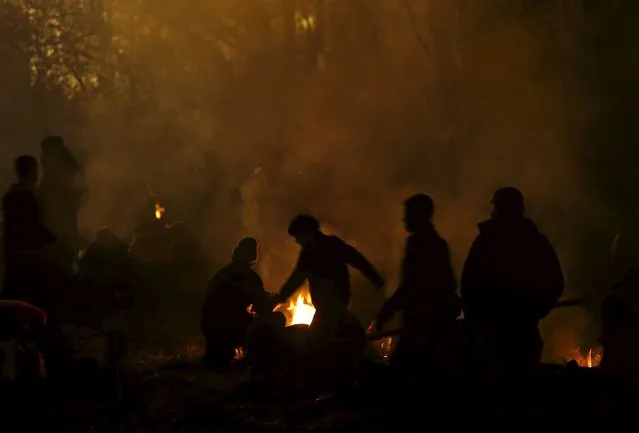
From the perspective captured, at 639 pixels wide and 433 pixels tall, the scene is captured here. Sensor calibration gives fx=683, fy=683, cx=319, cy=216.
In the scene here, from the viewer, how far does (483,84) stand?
16344 millimetres

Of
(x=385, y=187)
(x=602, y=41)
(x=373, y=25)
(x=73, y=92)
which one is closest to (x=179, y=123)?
(x=73, y=92)

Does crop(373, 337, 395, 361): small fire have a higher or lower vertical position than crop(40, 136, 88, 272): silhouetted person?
lower

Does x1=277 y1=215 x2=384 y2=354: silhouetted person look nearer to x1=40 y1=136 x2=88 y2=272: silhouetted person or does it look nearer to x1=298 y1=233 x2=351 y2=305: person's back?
x1=298 y1=233 x2=351 y2=305: person's back

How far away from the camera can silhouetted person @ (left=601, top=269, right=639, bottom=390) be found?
5.76 m

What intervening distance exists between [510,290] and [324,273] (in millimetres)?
2556

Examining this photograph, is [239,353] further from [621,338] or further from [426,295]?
[621,338]

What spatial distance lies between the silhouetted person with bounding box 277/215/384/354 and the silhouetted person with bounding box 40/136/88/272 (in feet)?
10.7

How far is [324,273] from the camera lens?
712 cm

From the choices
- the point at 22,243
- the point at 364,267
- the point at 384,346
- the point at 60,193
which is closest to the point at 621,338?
the point at 364,267

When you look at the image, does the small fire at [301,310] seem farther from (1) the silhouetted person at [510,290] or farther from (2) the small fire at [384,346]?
(1) the silhouetted person at [510,290]

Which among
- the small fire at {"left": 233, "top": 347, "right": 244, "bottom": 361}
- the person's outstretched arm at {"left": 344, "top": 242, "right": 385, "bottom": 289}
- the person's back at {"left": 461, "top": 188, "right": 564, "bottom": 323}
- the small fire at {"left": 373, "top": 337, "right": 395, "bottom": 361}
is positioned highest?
the person's outstretched arm at {"left": 344, "top": 242, "right": 385, "bottom": 289}

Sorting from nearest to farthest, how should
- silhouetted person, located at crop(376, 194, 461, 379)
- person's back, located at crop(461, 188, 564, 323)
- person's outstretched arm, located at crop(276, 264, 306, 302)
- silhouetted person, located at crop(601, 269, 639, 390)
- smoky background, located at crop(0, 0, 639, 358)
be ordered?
1. person's back, located at crop(461, 188, 564, 323)
2. silhouetted person, located at crop(601, 269, 639, 390)
3. silhouetted person, located at crop(376, 194, 461, 379)
4. person's outstretched arm, located at crop(276, 264, 306, 302)
5. smoky background, located at crop(0, 0, 639, 358)

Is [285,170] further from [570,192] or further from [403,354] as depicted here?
[403,354]

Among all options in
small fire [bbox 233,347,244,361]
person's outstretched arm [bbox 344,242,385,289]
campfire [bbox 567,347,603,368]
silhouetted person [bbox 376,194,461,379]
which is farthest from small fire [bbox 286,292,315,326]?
campfire [bbox 567,347,603,368]
